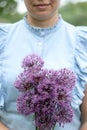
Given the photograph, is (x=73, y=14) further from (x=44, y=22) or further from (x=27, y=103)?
(x=27, y=103)

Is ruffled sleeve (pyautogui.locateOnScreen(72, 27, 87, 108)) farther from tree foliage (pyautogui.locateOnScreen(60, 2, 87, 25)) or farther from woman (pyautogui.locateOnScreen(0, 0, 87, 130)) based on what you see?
tree foliage (pyautogui.locateOnScreen(60, 2, 87, 25))

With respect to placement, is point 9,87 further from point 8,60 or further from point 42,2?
point 42,2

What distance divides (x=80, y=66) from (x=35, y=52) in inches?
9.9

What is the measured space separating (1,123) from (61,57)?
471mm

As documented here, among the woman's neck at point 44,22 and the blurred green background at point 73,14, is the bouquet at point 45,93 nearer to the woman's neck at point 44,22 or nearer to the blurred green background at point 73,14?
the woman's neck at point 44,22

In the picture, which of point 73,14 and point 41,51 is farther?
point 73,14

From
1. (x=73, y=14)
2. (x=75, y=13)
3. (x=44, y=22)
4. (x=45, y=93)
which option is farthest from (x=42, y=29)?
(x=75, y=13)

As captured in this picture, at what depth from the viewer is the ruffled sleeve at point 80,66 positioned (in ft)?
8.93

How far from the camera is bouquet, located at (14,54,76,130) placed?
233cm

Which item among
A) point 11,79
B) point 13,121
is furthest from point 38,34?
point 13,121

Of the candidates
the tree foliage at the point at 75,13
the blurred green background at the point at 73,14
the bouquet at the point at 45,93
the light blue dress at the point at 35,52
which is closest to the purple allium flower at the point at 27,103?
the bouquet at the point at 45,93

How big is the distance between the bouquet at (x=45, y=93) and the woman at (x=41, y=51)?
0.31 metres

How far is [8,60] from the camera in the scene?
109 inches

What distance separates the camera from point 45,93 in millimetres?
2318
